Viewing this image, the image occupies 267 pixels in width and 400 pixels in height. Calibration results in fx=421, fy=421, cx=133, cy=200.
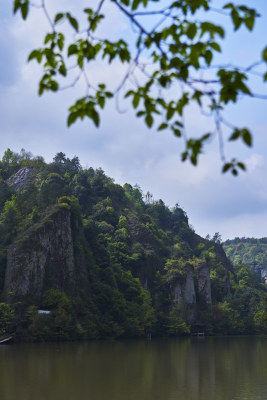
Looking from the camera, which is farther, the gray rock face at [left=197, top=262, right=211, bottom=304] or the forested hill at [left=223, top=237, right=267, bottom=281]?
the forested hill at [left=223, top=237, right=267, bottom=281]

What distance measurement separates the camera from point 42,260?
1786 inches

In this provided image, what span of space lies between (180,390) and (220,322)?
58537 millimetres

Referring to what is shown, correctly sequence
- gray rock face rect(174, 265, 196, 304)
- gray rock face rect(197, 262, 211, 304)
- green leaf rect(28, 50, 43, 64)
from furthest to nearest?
gray rock face rect(197, 262, 211, 304)
gray rock face rect(174, 265, 196, 304)
green leaf rect(28, 50, 43, 64)

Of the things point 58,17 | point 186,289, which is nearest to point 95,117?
point 58,17

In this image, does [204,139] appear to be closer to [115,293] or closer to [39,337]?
[39,337]

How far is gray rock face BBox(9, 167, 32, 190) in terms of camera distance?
227 feet

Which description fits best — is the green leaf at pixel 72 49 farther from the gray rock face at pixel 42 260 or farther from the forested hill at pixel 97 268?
the gray rock face at pixel 42 260

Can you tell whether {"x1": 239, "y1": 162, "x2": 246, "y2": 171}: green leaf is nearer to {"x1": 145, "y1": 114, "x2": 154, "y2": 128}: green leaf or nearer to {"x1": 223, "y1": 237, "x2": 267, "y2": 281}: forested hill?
{"x1": 145, "y1": 114, "x2": 154, "y2": 128}: green leaf

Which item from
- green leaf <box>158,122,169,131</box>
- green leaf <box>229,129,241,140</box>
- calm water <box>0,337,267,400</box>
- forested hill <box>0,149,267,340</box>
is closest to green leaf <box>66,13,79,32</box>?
green leaf <box>158,122,169,131</box>

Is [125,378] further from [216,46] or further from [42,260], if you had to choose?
[42,260]

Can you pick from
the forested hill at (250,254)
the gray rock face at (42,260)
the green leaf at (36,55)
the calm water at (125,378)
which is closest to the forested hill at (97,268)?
the gray rock face at (42,260)

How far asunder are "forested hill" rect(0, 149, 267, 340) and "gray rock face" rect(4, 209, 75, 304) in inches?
4.3

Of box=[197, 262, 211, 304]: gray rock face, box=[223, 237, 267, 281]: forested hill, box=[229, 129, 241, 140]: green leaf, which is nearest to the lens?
box=[229, 129, 241, 140]: green leaf

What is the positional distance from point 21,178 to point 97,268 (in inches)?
1003
